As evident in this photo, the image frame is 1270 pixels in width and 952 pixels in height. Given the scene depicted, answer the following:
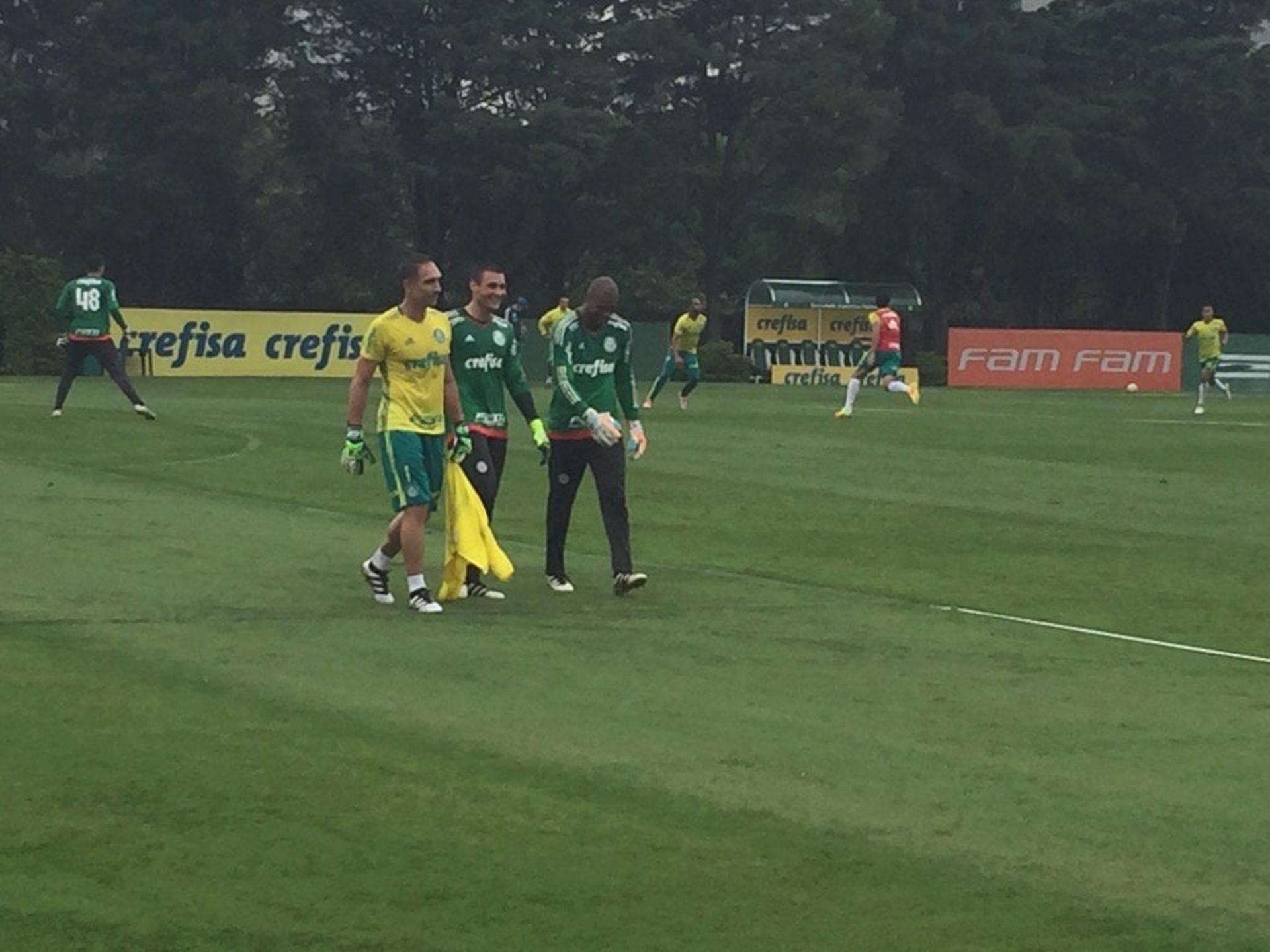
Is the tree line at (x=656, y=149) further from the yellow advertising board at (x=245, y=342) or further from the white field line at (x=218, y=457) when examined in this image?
the white field line at (x=218, y=457)

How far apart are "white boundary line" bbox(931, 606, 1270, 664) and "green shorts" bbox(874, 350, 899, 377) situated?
25115 mm

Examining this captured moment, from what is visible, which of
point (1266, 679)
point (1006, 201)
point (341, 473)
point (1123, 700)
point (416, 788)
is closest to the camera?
point (416, 788)

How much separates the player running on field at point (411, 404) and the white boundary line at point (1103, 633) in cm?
306

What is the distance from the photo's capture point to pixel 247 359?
173ft

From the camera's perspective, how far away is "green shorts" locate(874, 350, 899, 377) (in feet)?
129

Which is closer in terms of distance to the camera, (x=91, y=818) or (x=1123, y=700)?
(x=91, y=818)

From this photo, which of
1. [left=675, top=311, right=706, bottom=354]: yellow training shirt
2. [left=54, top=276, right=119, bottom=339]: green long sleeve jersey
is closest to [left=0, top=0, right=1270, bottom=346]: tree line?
[left=675, top=311, right=706, bottom=354]: yellow training shirt

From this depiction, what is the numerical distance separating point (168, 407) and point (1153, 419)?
15585mm

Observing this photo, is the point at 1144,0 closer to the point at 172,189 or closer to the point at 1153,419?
the point at 172,189

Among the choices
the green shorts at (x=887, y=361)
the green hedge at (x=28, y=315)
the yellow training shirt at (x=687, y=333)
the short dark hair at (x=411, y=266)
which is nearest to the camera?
the short dark hair at (x=411, y=266)

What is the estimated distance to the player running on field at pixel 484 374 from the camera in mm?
14164

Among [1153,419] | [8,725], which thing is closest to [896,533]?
[8,725]

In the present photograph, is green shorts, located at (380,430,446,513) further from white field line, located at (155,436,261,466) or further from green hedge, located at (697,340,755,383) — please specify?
green hedge, located at (697,340,755,383)

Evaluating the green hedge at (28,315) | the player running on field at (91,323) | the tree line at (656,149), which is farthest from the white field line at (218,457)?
the tree line at (656,149)
